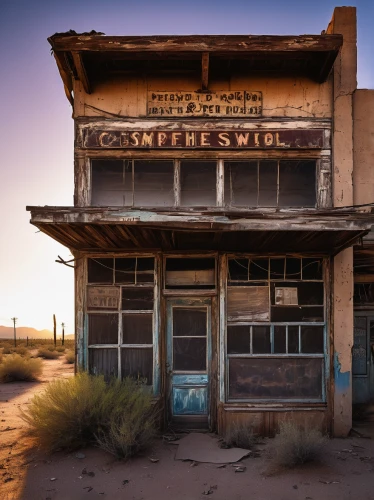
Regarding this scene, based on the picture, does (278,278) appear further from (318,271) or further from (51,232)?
(51,232)

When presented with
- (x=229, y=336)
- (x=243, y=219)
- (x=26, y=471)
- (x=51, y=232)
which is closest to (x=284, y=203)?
(x=243, y=219)

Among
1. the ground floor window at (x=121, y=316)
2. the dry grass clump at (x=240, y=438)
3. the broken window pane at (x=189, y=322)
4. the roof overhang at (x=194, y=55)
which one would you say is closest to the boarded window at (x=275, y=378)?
the dry grass clump at (x=240, y=438)

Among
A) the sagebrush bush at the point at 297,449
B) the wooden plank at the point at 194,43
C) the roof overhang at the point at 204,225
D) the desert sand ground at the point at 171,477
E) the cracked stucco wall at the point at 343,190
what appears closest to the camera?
the desert sand ground at the point at 171,477

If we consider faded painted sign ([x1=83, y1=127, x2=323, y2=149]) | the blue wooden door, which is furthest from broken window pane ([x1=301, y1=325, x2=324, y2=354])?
faded painted sign ([x1=83, y1=127, x2=323, y2=149])

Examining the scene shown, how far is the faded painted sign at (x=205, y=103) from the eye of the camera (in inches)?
298

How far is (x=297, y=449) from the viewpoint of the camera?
19.0 ft

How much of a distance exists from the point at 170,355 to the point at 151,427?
4.52ft

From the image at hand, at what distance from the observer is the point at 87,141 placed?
7.47 meters

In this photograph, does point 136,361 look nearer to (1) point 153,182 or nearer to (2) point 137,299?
(2) point 137,299

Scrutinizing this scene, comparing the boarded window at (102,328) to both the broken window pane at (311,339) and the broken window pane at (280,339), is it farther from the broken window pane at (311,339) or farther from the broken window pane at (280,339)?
the broken window pane at (311,339)

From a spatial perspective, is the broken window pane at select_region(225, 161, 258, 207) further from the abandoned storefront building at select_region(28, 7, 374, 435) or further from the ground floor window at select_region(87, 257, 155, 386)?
the ground floor window at select_region(87, 257, 155, 386)

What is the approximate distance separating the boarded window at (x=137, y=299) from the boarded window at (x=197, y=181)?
5.54 ft

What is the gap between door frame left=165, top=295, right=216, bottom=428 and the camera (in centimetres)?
757

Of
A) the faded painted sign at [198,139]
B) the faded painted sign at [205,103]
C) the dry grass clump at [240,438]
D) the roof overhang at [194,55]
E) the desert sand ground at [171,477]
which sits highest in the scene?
the roof overhang at [194,55]
